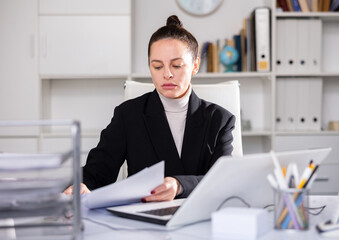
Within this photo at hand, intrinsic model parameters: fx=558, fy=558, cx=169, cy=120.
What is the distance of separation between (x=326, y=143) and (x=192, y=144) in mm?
1787

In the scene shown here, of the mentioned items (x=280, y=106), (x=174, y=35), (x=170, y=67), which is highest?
(x=174, y=35)

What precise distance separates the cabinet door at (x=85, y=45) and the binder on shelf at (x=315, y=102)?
1172 mm

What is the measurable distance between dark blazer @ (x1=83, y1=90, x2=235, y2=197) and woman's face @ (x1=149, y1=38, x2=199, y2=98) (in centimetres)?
8

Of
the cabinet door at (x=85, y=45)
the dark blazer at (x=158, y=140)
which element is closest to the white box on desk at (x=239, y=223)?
the dark blazer at (x=158, y=140)

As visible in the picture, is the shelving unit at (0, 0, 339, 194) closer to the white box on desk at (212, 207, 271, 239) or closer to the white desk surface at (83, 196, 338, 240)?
the white desk surface at (83, 196, 338, 240)

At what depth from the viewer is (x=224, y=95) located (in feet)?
7.02

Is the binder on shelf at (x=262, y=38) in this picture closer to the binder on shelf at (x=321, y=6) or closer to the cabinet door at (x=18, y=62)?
the binder on shelf at (x=321, y=6)

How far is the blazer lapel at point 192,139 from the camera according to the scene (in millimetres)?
1957

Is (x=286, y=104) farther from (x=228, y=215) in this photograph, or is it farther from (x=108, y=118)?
(x=228, y=215)

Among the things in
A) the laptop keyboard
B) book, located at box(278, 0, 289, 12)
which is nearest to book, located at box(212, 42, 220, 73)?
book, located at box(278, 0, 289, 12)

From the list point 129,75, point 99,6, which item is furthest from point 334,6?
point 99,6

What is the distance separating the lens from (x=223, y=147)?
6.41 ft

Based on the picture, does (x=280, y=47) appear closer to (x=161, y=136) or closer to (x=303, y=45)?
(x=303, y=45)

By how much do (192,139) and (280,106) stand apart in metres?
1.71
